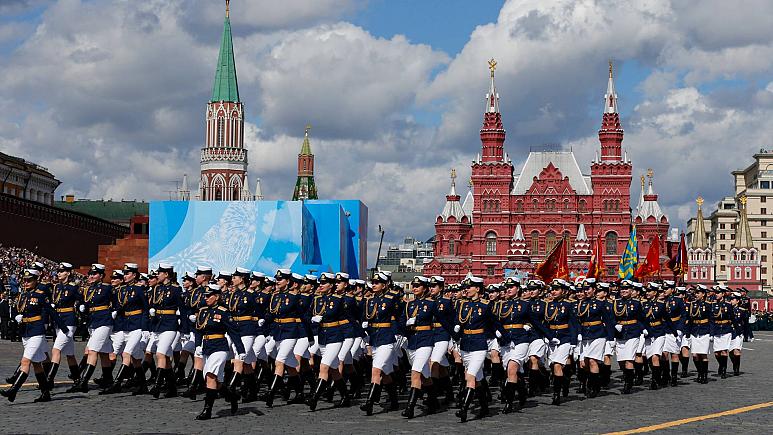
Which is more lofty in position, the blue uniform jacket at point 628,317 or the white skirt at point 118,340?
the blue uniform jacket at point 628,317

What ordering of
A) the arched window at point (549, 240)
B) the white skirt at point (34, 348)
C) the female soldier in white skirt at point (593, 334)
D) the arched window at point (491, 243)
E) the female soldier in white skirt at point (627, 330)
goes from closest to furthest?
the white skirt at point (34, 348), the female soldier in white skirt at point (593, 334), the female soldier in white skirt at point (627, 330), the arched window at point (549, 240), the arched window at point (491, 243)

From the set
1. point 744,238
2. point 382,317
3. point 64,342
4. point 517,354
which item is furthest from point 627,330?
point 744,238

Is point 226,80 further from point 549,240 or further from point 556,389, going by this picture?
point 556,389

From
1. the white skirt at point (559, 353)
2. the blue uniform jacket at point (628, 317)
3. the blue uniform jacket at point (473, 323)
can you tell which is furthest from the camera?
the blue uniform jacket at point (628, 317)

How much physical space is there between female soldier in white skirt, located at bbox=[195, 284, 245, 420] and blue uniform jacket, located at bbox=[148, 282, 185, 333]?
1.74 metres

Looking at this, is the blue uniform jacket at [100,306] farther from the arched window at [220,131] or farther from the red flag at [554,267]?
the arched window at [220,131]

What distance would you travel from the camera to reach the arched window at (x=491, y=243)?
352 ft

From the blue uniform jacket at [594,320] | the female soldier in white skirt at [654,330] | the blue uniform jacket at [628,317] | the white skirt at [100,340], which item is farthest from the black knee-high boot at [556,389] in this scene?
the white skirt at [100,340]

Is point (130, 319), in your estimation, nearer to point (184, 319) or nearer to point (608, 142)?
point (184, 319)

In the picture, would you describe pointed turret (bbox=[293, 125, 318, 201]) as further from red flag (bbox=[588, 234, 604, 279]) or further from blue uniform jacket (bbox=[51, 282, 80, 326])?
blue uniform jacket (bbox=[51, 282, 80, 326])

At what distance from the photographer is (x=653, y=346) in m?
20.2

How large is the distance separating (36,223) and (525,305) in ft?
181

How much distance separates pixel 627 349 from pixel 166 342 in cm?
821

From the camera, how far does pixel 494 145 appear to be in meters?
109
